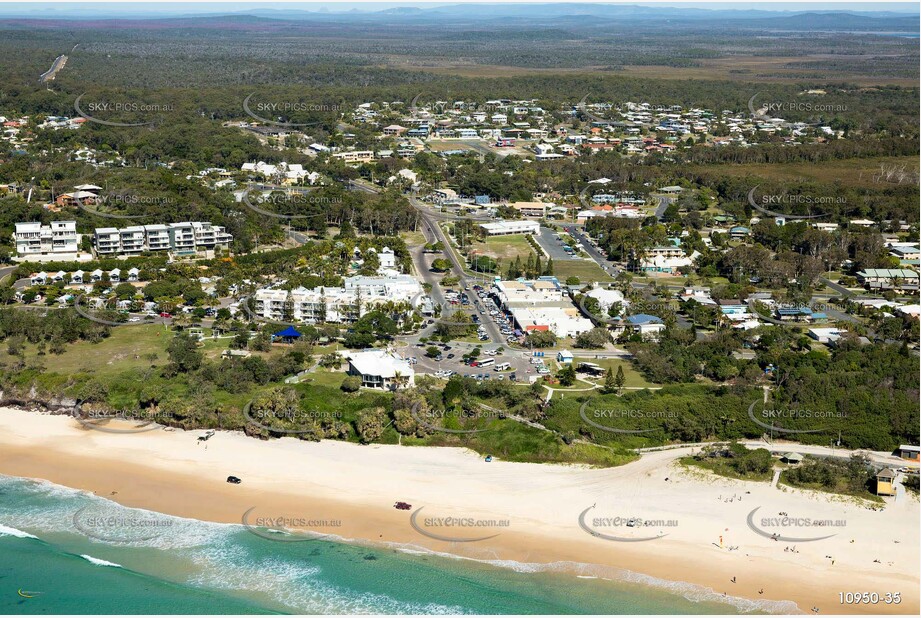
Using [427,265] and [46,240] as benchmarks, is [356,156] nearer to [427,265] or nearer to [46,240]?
[427,265]

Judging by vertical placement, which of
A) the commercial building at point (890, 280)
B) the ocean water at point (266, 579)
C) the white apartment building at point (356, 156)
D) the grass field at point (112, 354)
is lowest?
the ocean water at point (266, 579)

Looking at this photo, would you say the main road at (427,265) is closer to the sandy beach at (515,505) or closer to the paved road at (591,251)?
the paved road at (591,251)

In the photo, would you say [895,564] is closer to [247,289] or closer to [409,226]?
[247,289]

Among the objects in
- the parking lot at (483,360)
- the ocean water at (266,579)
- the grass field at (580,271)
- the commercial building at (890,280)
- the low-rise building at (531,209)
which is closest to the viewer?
the ocean water at (266,579)

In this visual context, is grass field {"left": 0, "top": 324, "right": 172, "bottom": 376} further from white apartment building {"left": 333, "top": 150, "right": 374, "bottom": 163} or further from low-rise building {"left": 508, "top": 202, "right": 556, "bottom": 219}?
white apartment building {"left": 333, "top": 150, "right": 374, "bottom": 163}

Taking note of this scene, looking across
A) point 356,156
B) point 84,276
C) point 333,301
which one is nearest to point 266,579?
point 333,301

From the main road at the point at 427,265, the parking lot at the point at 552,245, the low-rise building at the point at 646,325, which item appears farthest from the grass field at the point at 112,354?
the parking lot at the point at 552,245

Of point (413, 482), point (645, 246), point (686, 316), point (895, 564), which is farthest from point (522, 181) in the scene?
point (895, 564)
